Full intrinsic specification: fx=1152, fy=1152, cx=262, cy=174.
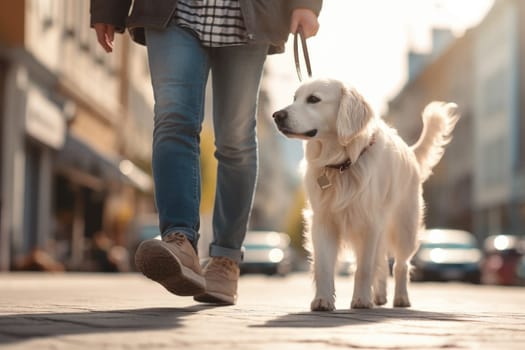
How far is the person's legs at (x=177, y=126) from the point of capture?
5172mm

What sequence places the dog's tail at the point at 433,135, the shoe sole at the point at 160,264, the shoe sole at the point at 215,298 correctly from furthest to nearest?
the dog's tail at the point at 433,135, the shoe sole at the point at 215,298, the shoe sole at the point at 160,264

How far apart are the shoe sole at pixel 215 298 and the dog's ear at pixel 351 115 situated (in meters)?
0.93

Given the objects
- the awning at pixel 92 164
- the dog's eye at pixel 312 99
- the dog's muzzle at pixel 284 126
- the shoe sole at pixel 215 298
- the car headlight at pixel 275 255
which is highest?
the awning at pixel 92 164

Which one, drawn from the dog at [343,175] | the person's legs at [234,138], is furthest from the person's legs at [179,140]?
the dog at [343,175]

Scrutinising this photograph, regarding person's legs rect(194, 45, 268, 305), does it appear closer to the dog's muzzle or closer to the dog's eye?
the dog's muzzle

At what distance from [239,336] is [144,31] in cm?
236

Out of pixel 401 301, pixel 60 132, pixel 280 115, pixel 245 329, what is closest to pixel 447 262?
pixel 60 132

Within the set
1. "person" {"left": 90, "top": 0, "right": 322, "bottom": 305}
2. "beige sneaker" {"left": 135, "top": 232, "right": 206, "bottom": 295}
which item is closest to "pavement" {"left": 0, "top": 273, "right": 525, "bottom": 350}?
"beige sneaker" {"left": 135, "top": 232, "right": 206, "bottom": 295}

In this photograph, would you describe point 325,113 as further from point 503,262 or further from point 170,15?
point 503,262

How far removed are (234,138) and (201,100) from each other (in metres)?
0.31

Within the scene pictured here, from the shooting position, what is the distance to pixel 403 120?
7700 cm

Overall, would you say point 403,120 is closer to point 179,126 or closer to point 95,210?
point 95,210

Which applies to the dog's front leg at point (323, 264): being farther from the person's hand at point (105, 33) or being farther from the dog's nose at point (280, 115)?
the person's hand at point (105, 33)

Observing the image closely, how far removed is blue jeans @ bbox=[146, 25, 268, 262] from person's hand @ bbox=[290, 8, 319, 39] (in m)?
0.20
